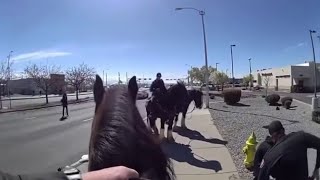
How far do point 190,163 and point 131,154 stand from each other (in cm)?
874

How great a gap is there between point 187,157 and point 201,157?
15.0 inches

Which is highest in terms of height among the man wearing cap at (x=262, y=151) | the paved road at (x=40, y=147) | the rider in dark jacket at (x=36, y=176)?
the rider in dark jacket at (x=36, y=176)

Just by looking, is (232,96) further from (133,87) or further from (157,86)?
(133,87)

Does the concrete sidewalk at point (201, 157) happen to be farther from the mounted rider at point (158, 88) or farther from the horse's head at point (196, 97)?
the horse's head at point (196, 97)

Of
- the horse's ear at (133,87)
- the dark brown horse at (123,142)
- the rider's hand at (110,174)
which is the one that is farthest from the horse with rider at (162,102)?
the rider's hand at (110,174)

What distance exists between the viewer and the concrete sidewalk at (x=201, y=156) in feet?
31.1

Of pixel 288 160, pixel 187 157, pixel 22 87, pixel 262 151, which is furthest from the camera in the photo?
pixel 22 87

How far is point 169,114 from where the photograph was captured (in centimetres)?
1452

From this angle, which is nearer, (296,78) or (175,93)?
(175,93)

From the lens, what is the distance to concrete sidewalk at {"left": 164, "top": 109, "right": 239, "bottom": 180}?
9.47m

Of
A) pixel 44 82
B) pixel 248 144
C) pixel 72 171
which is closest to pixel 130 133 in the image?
pixel 72 171

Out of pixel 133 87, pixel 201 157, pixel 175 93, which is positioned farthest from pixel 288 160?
pixel 175 93

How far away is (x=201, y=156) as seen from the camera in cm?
1170

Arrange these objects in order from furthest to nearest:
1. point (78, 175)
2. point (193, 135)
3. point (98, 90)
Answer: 1. point (193, 135)
2. point (98, 90)
3. point (78, 175)
